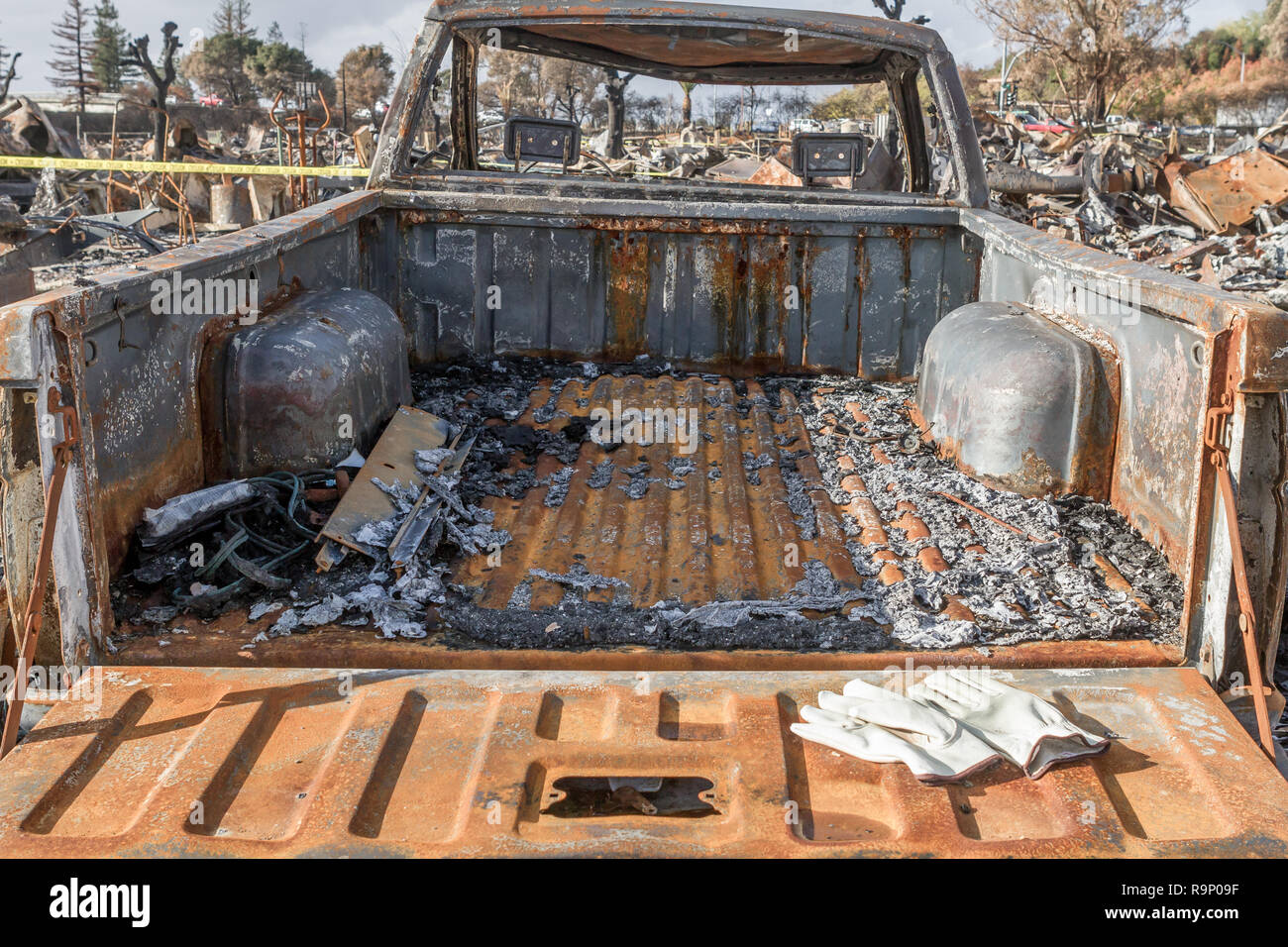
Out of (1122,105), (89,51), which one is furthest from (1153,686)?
(89,51)

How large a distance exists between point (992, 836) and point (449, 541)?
1582 millimetres

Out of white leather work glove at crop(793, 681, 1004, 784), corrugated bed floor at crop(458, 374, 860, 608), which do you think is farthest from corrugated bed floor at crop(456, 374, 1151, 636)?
white leather work glove at crop(793, 681, 1004, 784)

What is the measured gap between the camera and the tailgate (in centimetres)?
163

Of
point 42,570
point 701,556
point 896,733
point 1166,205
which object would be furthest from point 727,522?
point 1166,205

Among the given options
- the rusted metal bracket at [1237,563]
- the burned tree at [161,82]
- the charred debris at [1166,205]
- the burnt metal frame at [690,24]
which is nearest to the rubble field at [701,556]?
the rusted metal bracket at [1237,563]

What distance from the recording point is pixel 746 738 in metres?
1.87

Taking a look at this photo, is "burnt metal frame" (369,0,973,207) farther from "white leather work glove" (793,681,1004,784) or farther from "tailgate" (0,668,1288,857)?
"white leather work glove" (793,681,1004,784)

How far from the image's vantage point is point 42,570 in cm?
190

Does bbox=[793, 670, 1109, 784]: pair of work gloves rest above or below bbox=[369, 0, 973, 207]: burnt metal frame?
below

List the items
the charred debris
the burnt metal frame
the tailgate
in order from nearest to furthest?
the tailgate → the burnt metal frame → the charred debris

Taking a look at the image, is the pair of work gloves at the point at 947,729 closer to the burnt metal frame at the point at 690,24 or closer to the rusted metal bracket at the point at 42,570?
the rusted metal bracket at the point at 42,570

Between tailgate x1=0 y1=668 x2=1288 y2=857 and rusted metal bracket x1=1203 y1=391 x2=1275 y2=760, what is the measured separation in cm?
9

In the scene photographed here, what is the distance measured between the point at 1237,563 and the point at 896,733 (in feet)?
2.39

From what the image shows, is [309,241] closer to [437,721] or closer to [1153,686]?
[437,721]
